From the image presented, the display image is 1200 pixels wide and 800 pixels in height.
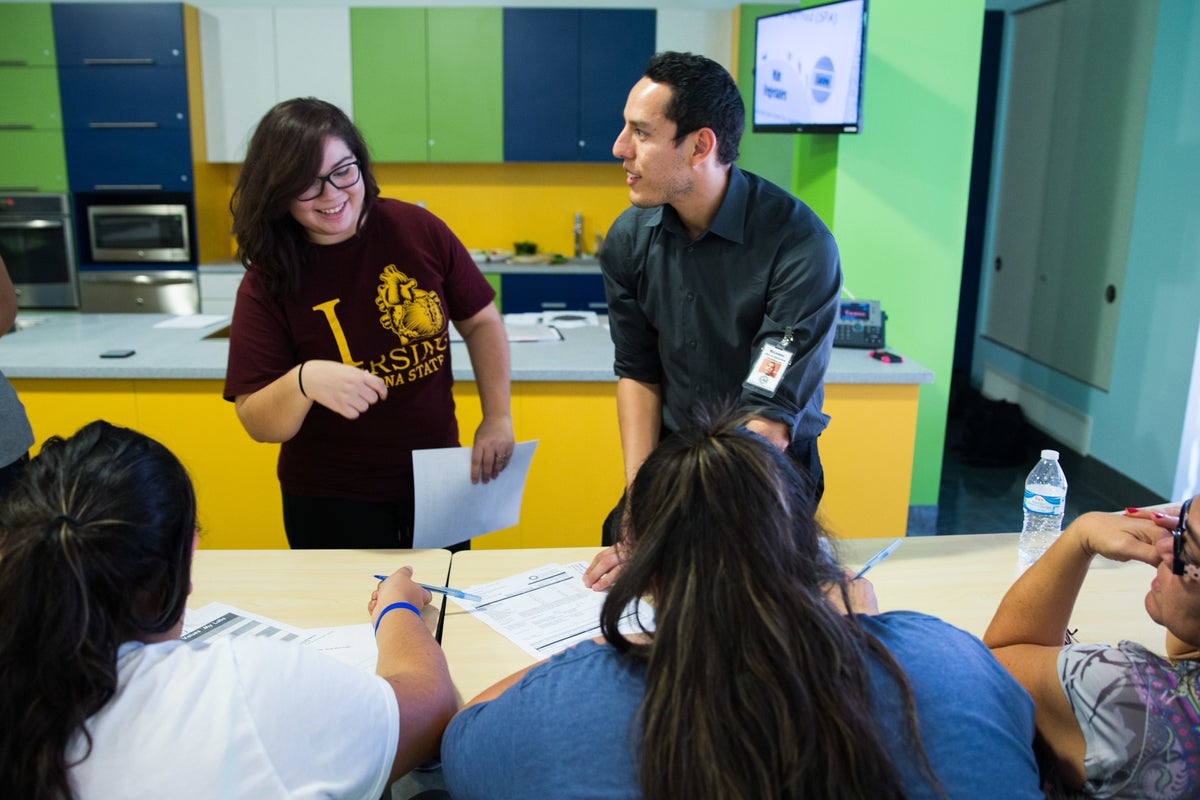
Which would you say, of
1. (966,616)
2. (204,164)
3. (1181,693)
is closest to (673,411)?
(966,616)

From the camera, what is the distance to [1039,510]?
6.03ft

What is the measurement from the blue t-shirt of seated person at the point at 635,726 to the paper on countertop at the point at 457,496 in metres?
0.83

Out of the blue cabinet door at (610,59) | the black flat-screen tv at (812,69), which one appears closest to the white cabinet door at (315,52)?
the blue cabinet door at (610,59)

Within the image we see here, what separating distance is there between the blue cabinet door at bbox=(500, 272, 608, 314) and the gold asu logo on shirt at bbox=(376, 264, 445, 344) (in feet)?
11.7

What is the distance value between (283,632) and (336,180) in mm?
793

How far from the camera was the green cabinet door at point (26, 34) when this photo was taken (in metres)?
5.14

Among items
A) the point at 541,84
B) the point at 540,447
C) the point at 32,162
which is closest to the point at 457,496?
the point at 540,447

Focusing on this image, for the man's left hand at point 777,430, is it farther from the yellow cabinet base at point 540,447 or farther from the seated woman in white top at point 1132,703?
the yellow cabinet base at point 540,447

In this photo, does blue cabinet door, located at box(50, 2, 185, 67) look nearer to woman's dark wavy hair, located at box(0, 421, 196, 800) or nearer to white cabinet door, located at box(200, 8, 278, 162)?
white cabinet door, located at box(200, 8, 278, 162)

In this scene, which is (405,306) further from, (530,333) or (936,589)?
(530,333)

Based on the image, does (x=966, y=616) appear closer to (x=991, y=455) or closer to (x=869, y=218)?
(x=869, y=218)

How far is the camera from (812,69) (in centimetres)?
358

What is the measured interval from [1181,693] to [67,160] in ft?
19.1

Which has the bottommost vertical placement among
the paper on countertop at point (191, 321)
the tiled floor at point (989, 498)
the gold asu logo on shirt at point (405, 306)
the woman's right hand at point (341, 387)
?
the tiled floor at point (989, 498)
